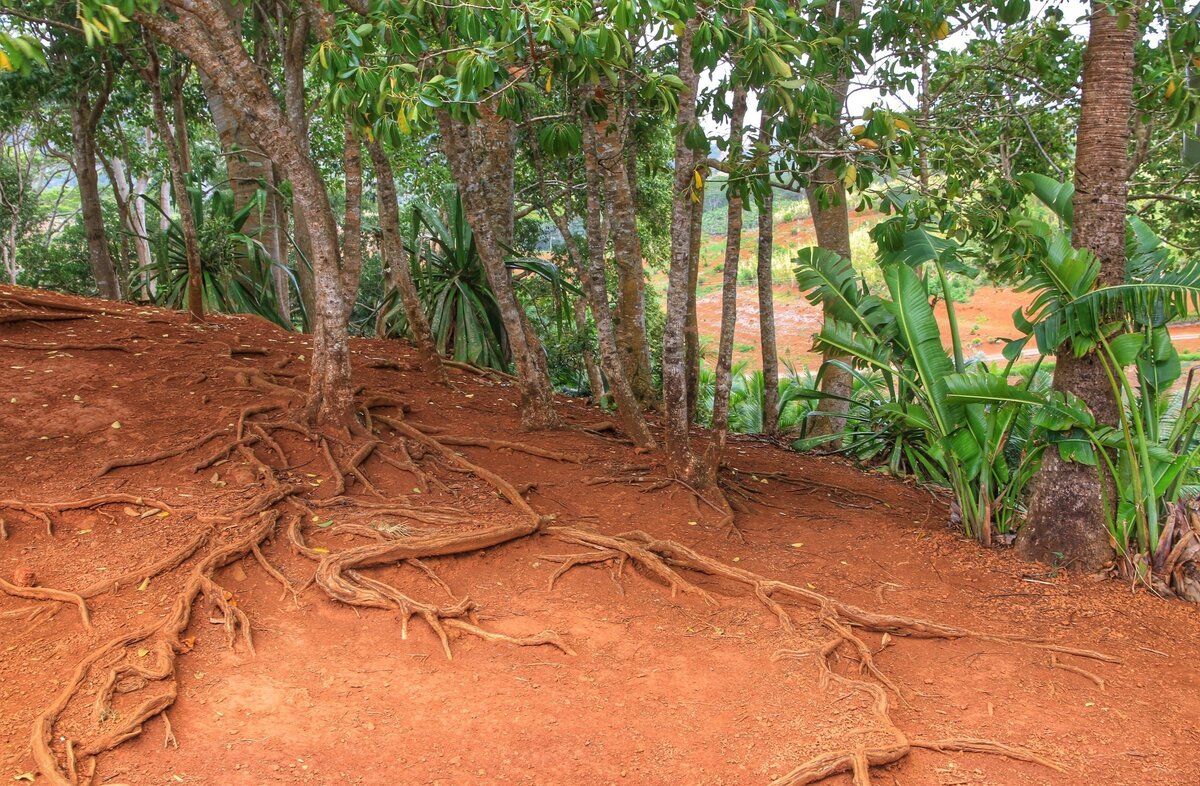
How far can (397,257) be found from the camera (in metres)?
7.70

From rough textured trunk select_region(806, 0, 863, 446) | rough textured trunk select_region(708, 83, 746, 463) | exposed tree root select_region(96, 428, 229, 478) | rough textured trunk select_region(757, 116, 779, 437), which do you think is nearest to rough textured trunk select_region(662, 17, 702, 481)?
rough textured trunk select_region(708, 83, 746, 463)

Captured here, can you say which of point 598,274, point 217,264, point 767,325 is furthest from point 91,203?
point 767,325

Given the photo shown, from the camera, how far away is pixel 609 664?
173 inches

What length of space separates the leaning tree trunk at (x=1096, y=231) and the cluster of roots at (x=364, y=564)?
118 centimetres

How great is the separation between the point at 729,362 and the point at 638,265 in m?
1.16

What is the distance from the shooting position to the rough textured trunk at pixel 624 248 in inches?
263

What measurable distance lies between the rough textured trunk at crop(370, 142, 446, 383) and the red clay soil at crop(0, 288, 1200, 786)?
1441 millimetres

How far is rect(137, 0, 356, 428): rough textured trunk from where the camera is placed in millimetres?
5590

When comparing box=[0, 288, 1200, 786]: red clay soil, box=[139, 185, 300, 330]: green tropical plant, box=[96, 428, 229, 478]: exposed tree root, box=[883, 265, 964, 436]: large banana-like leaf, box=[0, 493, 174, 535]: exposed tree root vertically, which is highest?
box=[139, 185, 300, 330]: green tropical plant

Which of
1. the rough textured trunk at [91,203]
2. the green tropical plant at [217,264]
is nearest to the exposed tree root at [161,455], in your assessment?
the green tropical plant at [217,264]

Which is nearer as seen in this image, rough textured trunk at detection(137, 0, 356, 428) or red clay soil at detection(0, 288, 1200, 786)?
red clay soil at detection(0, 288, 1200, 786)

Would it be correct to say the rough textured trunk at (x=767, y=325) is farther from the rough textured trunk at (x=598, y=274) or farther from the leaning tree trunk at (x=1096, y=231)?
the leaning tree trunk at (x=1096, y=231)

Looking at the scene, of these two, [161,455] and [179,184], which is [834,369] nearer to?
[161,455]

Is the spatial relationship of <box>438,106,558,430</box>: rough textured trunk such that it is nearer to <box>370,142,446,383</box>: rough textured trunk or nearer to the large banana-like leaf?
<box>370,142,446,383</box>: rough textured trunk
